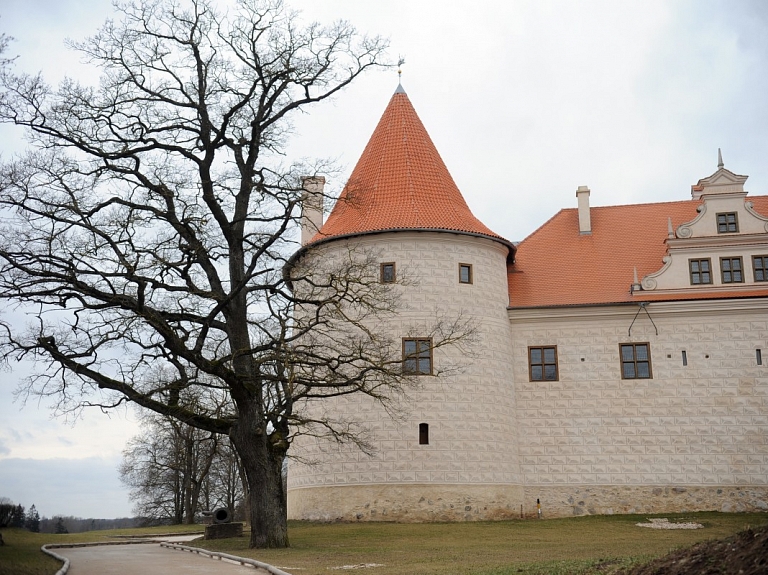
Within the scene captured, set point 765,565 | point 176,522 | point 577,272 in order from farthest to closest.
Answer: point 176,522 → point 577,272 → point 765,565

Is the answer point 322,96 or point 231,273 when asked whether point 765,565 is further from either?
point 322,96

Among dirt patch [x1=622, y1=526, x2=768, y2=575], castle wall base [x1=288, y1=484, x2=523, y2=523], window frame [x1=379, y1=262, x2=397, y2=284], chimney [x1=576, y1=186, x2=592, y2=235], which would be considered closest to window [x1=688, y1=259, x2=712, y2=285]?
chimney [x1=576, y1=186, x2=592, y2=235]

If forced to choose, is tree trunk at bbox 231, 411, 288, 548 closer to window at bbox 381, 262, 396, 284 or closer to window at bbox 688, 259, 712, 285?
window at bbox 381, 262, 396, 284

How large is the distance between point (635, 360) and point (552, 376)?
2515 mm

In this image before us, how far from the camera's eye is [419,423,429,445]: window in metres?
23.1

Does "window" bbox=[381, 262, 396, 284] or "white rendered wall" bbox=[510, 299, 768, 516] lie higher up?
"window" bbox=[381, 262, 396, 284]

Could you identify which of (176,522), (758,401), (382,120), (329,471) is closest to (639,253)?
(758,401)

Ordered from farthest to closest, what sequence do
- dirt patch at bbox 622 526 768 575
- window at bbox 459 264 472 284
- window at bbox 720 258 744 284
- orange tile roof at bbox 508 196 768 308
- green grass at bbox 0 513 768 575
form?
orange tile roof at bbox 508 196 768 308 → window at bbox 720 258 744 284 → window at bbox 459 264 472 284 → green grass at bbox 0 513 768 575 → dirt patch at bbox 622 526 768 575

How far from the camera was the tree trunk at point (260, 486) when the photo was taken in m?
16.4

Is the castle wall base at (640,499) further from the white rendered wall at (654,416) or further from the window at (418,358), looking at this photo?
the window at (418,358)

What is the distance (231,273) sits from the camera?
17.4m

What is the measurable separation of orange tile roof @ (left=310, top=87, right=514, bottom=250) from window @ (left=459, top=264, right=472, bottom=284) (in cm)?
105

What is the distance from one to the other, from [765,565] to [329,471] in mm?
17821

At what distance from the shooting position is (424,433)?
2322 centimetres
